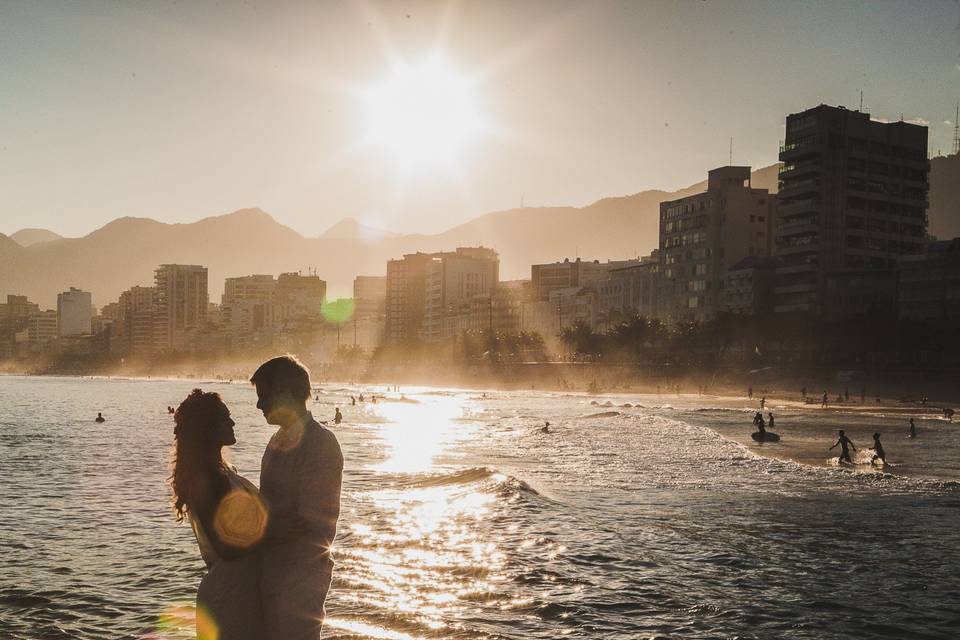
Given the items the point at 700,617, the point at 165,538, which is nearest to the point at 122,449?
the point at 165,538

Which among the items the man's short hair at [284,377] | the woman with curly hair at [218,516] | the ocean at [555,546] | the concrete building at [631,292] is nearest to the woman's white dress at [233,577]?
the woman with curly hair at [218,516]

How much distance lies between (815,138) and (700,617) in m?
129

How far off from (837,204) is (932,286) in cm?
2372

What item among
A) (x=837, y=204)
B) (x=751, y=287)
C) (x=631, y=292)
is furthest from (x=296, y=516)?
(x=631, y=292)

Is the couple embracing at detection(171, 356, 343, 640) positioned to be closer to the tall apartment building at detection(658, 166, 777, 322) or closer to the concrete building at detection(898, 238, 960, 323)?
the concrete building at detection(898, 238, 960, 323)

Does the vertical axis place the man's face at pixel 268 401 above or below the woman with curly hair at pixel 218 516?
above

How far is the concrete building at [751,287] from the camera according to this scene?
136 metres

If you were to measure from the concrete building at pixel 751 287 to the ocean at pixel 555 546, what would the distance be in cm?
9201

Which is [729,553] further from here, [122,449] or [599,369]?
[599,369]

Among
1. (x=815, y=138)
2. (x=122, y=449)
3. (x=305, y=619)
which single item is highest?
(x=815, y=138)

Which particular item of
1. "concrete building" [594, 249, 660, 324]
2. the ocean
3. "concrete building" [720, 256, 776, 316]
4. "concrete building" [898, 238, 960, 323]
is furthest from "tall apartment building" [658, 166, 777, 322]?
the ocean

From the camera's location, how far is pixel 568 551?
65.5 ft

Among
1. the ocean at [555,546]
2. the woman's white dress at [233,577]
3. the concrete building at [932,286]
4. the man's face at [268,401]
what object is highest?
the concrete building at [932,286]

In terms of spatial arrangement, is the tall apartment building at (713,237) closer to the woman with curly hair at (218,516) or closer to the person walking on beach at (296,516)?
the person walking on beach at (296,516)
